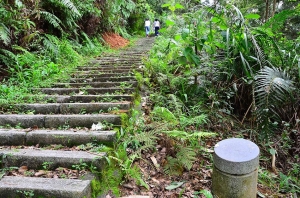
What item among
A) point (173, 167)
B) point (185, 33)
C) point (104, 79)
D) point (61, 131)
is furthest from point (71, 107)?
point (185, 33)

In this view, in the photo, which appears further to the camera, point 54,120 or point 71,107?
point 71,107

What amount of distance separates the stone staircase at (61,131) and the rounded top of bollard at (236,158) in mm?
1037

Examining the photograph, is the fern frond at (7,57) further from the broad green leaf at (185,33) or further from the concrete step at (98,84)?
the broad green leaf at (185,33)

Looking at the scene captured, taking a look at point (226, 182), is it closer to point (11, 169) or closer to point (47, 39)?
point (11, 169)

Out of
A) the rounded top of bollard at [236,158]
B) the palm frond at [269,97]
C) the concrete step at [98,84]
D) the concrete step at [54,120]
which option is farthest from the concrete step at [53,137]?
the palm frond at [269,97]

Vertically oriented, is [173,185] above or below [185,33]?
below

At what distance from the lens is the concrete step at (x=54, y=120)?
2.90 metres

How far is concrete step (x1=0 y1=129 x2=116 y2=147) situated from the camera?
2518 mm

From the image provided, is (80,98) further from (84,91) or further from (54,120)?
(54,120)

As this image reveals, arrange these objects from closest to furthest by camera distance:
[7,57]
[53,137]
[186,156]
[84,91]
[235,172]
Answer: [235,172] < [186,156] < [53,137] < [84,91] < [7,57]

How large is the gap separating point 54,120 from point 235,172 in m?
2.14

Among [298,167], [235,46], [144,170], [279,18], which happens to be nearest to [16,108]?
[144,170]

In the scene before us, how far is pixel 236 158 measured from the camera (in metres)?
2.04

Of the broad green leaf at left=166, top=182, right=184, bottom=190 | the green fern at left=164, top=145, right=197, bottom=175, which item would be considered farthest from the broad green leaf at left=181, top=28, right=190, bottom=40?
the broad green leaf at left=166, top=182, right=184, bottom=190
